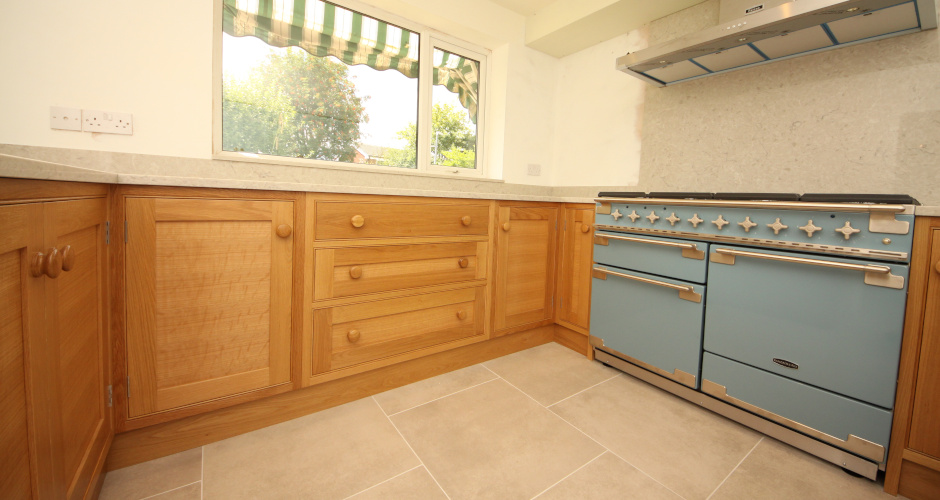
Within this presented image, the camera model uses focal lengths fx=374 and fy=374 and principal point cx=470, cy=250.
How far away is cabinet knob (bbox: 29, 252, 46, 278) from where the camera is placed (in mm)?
645

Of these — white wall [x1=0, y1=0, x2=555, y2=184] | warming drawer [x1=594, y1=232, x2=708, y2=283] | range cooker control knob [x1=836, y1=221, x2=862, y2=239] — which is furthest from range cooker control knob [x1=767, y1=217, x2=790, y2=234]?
white wall [x1=0, y1=0, x2=555, y2=184]

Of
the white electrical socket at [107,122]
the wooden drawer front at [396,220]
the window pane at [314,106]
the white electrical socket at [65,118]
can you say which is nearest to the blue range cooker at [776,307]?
the wooden drawer front at [396,220]

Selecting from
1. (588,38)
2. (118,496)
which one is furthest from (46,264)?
(588,38)

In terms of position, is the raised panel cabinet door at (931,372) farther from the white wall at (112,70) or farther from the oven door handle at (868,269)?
the white wall at (112,70)

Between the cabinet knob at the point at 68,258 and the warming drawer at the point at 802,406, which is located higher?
the cabinet knob at the point at 68,258

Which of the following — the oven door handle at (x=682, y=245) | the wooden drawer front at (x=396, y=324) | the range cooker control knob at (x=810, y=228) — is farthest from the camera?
the oven door handle at (x=682, y=245)

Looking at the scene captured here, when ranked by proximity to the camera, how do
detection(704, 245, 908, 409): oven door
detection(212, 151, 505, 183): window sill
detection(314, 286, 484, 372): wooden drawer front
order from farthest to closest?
detection(212, 151, 505, 183): window sill
detection(314, 286, 484, 372): wooden drawer front
detection(704, 245, 908, 409): oven door

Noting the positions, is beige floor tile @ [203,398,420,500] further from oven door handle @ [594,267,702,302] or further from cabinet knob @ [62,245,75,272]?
oven door handle @ [594,267,702,302]

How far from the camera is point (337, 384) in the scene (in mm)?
1621

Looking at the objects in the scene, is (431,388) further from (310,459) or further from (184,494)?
(184,494)

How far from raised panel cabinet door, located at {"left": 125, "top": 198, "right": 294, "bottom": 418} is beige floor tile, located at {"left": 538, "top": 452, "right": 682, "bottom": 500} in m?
1.09

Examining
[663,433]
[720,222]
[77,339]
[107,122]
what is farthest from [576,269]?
[107,122]

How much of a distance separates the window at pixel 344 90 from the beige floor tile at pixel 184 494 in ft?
4.56

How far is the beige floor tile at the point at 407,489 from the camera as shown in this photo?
114 centimetres
